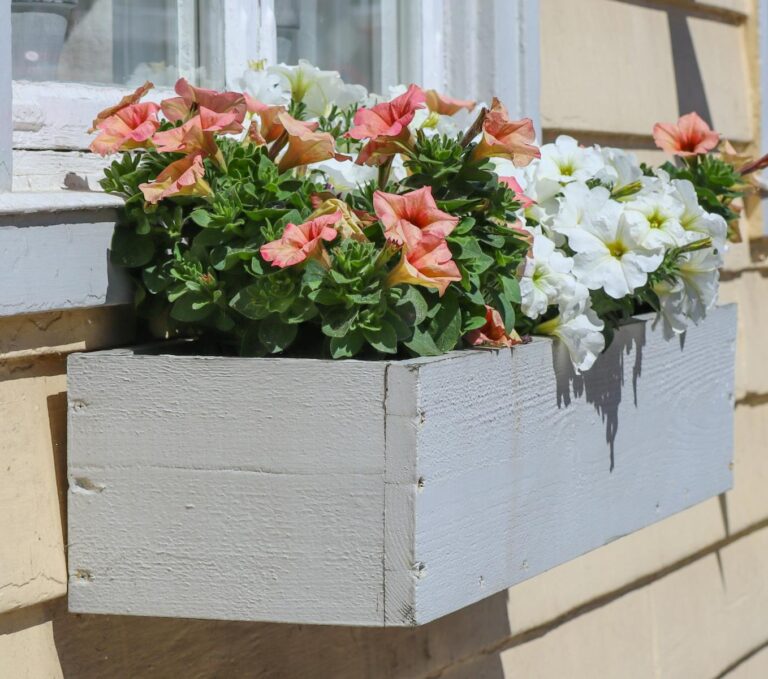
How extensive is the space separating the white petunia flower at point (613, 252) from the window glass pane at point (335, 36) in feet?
2.00

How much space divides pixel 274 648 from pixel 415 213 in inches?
28.5

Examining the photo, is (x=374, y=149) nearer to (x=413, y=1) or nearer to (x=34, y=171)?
(x=34, y=171)

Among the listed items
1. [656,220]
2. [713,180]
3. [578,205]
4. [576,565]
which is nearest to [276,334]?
[578,205]

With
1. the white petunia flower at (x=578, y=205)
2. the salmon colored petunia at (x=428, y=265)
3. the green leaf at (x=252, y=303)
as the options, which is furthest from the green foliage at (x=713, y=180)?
the green leaf at (x=252, y=303)

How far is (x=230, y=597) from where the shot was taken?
1410 mm

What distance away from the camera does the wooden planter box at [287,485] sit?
53.2 inches

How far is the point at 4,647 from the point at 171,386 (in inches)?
14.3

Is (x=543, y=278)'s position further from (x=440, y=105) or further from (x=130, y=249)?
(x=130, y=249)

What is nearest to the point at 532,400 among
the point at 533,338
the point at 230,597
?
the point at 533,338

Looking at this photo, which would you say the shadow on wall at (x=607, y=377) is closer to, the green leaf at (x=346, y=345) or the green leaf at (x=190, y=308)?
the green leaf at (x=346, y=345)

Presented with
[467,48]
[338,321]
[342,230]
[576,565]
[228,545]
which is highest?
[467,48]

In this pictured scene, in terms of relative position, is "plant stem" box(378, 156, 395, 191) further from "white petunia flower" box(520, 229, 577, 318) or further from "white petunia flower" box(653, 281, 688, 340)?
"white petunia flower" box(653, 281, 688, 340)

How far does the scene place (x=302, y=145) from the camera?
4.82 ft

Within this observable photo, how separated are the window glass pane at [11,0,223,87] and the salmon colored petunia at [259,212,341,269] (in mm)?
518
